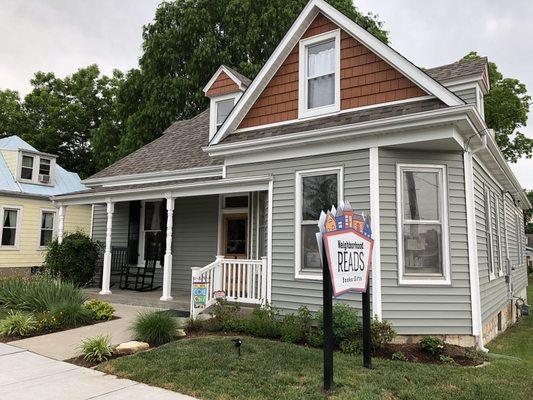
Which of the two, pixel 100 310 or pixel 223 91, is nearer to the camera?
pixel 100 310

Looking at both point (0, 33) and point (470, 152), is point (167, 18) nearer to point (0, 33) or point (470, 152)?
point (0, 33)

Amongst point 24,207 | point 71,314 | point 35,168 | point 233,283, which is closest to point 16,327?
point 71,314

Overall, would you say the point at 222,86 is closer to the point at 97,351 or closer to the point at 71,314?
the point at 71,314

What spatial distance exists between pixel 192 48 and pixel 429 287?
20.4 meters

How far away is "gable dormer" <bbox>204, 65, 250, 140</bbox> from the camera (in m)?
11.3

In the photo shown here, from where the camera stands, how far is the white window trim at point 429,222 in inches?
268

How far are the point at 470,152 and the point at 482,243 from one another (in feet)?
6.53

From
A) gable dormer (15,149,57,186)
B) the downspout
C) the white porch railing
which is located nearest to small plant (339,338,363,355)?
the downspout

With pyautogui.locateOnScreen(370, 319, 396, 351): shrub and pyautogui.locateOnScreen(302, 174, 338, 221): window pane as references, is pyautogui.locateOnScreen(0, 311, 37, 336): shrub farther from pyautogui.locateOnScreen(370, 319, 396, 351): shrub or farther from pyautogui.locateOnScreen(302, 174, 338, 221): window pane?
pyautogui.locateOnScreen(370, 319, 396, 351): shrub

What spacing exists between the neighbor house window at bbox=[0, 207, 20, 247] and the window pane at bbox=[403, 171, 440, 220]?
17110mm

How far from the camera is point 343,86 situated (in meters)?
8.06

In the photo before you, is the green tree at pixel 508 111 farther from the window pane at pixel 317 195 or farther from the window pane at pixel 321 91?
the window pane at pixel 317 195

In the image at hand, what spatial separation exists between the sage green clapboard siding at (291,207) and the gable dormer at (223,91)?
136 inches

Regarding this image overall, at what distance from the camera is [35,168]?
63.1ft
